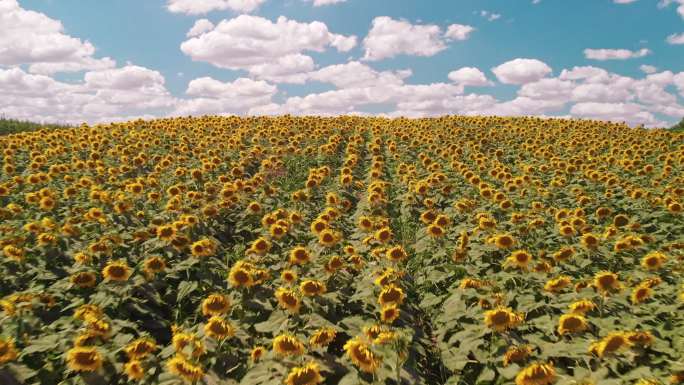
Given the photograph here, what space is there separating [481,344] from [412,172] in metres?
8.15

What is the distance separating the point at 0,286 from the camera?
6566mm

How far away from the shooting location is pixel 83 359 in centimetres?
425

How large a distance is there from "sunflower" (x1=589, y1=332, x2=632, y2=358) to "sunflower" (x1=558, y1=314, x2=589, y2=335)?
305 millimetres

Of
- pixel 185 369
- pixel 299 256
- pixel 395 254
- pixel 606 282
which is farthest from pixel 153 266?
pixel 606 282

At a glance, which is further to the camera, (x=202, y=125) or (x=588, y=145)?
(x=202, y=125)

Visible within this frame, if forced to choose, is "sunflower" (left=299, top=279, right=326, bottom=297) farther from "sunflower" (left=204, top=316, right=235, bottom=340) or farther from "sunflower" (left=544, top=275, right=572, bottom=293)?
"sunflower" (left=544, top=275, right=572, bottom=293)

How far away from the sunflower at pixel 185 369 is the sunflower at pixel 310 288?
5.26ft

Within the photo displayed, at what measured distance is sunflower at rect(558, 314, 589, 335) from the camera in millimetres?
4518

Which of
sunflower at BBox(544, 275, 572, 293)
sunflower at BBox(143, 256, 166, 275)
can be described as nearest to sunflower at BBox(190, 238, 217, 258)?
sunflower at BBox(143, 256, 166, 275)

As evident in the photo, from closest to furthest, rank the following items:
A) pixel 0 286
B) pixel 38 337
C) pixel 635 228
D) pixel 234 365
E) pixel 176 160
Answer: pixel 234 365, pixel 38 337, pixel 0 286, pixel 635 228, pixel 176 160

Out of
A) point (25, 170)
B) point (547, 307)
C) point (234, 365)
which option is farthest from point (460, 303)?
point (25, 170)

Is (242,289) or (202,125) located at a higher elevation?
(202,125)

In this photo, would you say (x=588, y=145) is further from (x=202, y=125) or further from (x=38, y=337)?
(x=38, y=337)

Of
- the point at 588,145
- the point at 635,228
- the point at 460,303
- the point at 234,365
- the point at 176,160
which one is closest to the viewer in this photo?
Answer: the point at 234,365
